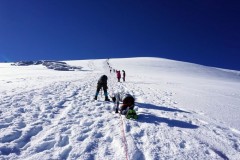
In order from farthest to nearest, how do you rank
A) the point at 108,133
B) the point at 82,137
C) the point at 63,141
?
the point at 108,133, the point at 82,137, the point at 63,141

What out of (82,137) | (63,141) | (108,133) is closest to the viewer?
(63,141)

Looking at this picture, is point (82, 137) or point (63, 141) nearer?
point (63, 141)

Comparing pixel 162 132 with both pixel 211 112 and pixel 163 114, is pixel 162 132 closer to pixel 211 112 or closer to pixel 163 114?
pixel 163 114

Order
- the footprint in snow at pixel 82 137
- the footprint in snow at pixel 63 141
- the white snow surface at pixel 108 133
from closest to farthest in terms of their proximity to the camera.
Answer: the white snow surface at pixel 108 133, the footprint in snow at pixel 63 141, the footprint in snow at pixel 82 137

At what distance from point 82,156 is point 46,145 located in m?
1.25

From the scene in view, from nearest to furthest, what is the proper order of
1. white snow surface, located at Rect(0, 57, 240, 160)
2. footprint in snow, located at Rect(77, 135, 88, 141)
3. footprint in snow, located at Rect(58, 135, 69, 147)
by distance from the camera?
white snow surface, located at Rect(0, 57, 240, 160) < footprint in snow, located at Rect(58, 135, 69, 147) < footprint in snow, located at Rect(77, 135, 88, 141)

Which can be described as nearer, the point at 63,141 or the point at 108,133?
the point at 63,141

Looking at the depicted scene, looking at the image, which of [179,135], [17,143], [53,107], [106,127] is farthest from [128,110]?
[17,143]

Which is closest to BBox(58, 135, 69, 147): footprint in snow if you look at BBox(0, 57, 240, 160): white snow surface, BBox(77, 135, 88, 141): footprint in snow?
BBox(0, 57, 240, 160): white snow surface

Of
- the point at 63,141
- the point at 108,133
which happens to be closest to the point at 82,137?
the point at 63,141

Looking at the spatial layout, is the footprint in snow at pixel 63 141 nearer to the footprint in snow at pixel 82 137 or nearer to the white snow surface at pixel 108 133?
the white snow surface at pixel 108 133

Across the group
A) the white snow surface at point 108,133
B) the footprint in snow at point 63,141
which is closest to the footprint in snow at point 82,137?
the white snow surface at point 108,133

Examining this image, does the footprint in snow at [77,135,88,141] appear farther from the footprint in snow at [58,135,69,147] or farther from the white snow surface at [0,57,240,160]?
the footprint in snow at [58,135,69,147]

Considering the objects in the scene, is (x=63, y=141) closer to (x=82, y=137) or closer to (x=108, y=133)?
(x=82, y=137)
